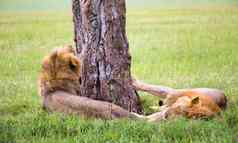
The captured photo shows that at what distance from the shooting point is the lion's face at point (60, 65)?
743 cm

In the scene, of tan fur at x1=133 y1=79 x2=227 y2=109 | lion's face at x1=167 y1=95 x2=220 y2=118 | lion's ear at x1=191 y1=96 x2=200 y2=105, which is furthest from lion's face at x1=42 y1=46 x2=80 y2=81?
lion's ear at x1=191 y1=96 x2=200 y2=105

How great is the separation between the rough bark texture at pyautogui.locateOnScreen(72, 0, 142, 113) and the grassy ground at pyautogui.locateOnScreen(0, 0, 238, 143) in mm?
774

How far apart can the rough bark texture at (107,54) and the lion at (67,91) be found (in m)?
0.21

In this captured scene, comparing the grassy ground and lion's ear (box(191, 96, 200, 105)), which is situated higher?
lion's ear (box(191, 96, 200, 105))

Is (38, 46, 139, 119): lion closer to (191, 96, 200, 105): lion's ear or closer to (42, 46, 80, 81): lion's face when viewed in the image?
(42, 46, 80, 81): lion's face

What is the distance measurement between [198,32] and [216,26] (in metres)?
1.05

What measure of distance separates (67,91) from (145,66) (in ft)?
14.8

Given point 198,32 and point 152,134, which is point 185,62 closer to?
point 198,32

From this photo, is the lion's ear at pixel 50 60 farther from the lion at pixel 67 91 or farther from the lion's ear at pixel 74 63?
the lion's ear at pixel 74 63

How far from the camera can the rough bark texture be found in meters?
7.10

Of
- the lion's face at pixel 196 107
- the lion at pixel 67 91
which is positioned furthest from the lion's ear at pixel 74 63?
the lion's face at pixel 196 107

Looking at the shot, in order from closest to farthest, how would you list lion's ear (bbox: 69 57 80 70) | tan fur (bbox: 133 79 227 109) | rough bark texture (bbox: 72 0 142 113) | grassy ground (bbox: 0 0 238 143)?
1. grassy ground (bbox: 0 0 238 143)
2. rough bark texture (bbox: 72 0 142 113)
3. tan fur (bbox: 133 79 227 109)
4. lion's ear (bbox: 69 57 80 70)

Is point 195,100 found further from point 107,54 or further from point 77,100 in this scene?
point 77,100

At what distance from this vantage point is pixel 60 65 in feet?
24.6
